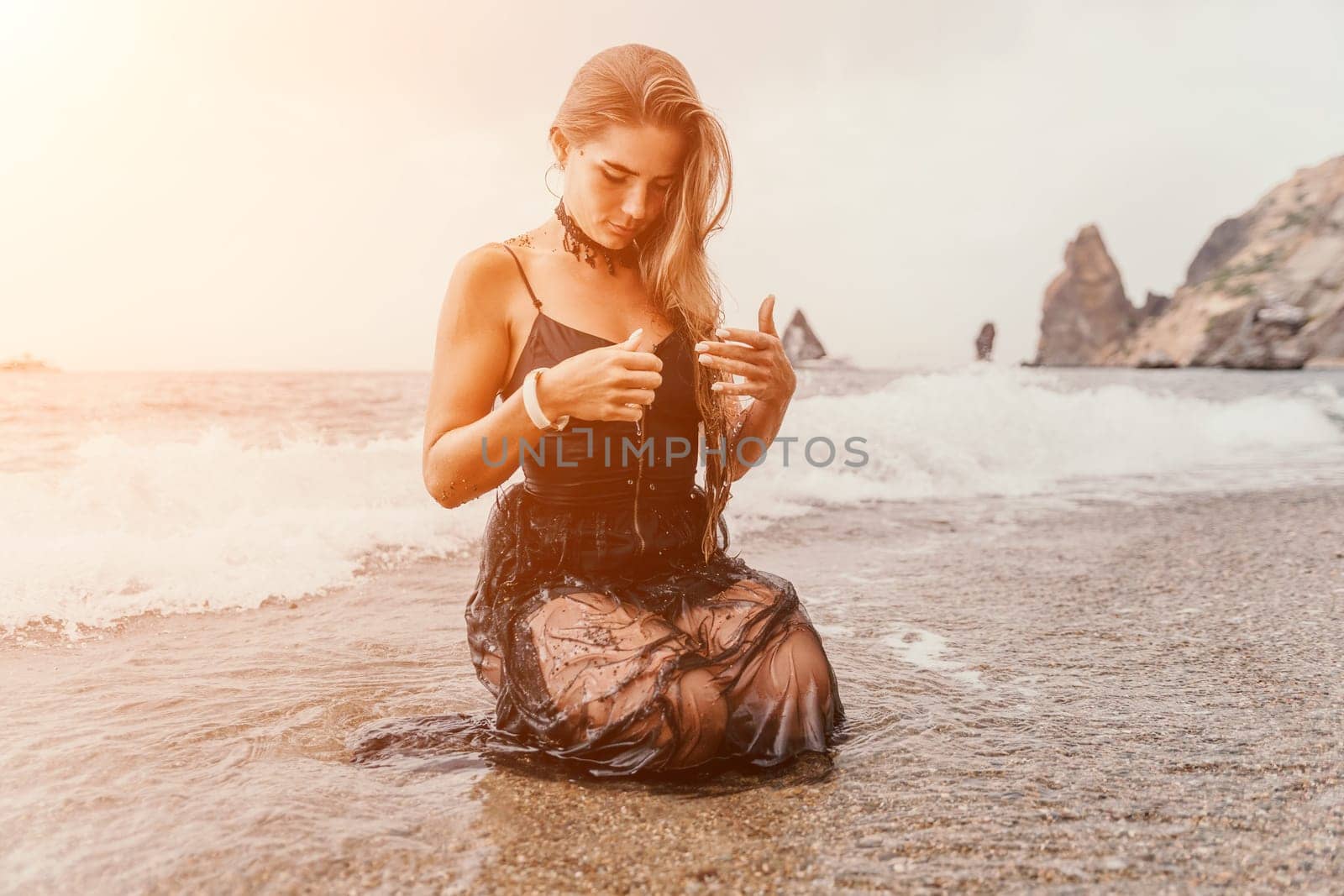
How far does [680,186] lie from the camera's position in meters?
2.78

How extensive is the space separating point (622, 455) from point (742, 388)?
15.6 inches

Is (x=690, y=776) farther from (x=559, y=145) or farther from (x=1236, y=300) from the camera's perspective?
(x=1236, y=300)

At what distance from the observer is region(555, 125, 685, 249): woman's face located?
2.64 metres

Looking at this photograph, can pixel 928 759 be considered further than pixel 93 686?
No

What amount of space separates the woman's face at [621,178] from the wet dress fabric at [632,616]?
262 mm

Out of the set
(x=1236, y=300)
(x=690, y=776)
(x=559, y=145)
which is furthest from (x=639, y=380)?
(x=1236, y=300)

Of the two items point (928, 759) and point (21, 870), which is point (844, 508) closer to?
point (928, 759)

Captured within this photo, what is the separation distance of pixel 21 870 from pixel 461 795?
932mm

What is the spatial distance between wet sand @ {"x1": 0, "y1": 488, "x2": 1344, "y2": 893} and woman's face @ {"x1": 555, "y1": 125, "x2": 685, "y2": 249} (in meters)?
1.52

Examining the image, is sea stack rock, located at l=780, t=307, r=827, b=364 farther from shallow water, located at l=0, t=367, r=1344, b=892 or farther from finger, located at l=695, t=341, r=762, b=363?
finger, located at l=695, t=341, r=762, b=363

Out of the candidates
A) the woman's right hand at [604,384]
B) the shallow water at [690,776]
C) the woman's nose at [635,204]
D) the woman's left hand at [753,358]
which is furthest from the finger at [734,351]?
the shallow water at [690,776]

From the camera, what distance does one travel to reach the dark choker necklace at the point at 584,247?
9.26ft

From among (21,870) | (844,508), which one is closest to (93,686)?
(21,870)

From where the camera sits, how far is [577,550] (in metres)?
2.76
